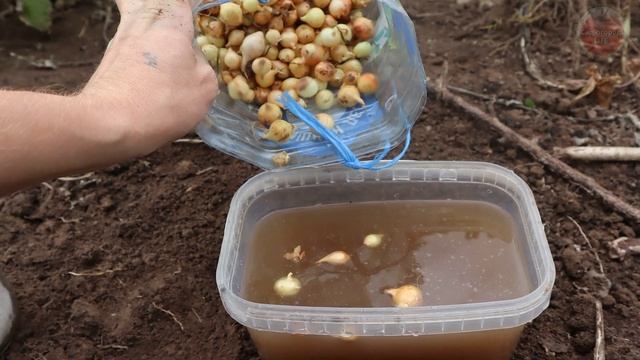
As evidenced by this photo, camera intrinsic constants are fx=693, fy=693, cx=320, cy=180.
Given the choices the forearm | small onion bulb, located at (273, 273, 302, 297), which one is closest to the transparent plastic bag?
small onion bulb, located at (273, 273, 302, 297)

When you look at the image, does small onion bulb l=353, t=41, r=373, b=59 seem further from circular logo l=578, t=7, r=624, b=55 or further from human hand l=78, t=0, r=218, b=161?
circular logo l=578, t=7, r=624, b=55

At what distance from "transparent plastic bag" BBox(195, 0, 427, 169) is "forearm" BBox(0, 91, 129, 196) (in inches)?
15.4

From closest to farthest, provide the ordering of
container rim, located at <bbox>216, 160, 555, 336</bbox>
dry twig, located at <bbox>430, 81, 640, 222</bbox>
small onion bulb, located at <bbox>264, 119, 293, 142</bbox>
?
container rim, located at <bbox>216, 160, 555, 336</bbox>
small onion bulb, located at <bbox>264, 119, 293, 142</bbox>
dry twig, located at <bbox>430, 81, 640, 222</bbox>

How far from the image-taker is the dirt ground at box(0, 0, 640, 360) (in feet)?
4.97

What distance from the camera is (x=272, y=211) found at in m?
1.60

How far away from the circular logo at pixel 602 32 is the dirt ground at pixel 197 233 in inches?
2.4

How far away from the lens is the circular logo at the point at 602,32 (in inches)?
88.7

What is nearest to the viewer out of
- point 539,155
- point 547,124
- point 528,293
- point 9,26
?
point 528,293

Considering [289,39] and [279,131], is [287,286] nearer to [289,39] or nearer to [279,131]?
[279,131]

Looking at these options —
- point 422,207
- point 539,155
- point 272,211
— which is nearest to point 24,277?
point 272,211

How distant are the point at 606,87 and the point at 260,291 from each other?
123cm

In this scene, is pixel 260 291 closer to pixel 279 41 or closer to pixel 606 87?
pixel 279 41

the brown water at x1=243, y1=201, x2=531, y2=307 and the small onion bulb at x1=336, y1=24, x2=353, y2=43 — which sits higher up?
→ the small onion bulb at x1=336, y1=24, x2=353, y2=43

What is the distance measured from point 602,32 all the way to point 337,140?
130cm
